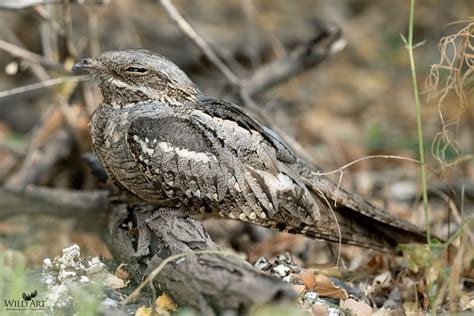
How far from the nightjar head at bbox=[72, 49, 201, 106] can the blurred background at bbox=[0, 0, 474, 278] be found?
0.99 meters

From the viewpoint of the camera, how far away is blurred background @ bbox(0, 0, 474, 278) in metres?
5.62

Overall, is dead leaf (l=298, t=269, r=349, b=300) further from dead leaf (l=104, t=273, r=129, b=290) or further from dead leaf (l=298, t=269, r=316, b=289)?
dead leaf (l=104, t=273, r=129, b=290)

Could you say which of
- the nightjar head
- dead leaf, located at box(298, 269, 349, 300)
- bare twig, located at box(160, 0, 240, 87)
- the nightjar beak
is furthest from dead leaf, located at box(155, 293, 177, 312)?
bare twig, located at box(160, 0, 240, 87)

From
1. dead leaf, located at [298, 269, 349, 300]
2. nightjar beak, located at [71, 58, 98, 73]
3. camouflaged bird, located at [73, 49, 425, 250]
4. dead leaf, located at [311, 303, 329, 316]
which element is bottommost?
dead leaf, located at [311, 303, 329, 316]

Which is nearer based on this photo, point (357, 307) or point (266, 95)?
point (357, 307)

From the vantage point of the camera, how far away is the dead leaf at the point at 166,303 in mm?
3123

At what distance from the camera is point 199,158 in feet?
11.9

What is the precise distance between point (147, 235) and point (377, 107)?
5.71 metres

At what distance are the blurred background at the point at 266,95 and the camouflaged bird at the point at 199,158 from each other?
865 millimetres

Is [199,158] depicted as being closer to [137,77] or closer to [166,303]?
[137,77]

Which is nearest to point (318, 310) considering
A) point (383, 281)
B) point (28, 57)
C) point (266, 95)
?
point (383, 281)

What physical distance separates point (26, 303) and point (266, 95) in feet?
13.4

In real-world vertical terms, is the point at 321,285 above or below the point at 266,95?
below

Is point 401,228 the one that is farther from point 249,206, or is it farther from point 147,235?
point 147,235
